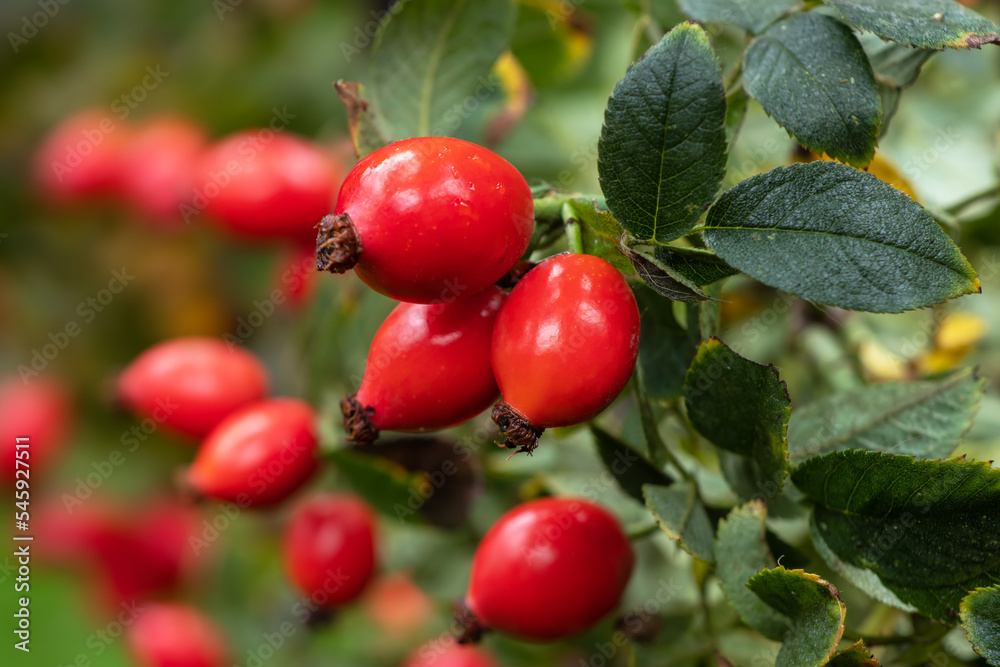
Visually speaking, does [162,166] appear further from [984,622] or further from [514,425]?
[984,622]

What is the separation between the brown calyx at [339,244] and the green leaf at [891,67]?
2.22ft

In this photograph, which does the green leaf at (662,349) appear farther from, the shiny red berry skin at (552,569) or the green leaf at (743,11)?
the green leaf at (743,11)

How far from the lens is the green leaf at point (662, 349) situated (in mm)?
869

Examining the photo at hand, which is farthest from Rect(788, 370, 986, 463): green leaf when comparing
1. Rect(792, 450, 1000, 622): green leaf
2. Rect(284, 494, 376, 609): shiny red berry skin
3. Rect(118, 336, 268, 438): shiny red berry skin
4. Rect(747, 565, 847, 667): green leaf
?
Rect(118, 336, 268, 438): shiny red berry skin

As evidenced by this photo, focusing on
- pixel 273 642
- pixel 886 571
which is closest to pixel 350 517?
pixel 273 642

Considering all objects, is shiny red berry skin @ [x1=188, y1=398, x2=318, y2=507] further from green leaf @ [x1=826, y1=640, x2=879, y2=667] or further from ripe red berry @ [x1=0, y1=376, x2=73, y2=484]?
ripe red berry @ [x1=0, y1=376, x2=73, y2=484]

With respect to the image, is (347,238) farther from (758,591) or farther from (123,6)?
(123,6)

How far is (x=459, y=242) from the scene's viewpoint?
689mm

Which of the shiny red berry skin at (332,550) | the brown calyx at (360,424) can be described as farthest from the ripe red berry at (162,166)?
the brown calyx at (360,424)

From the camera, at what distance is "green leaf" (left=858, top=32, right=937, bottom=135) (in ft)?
3.08

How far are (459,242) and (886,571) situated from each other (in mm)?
556

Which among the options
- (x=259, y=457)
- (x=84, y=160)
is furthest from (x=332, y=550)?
(x=84, y=160)

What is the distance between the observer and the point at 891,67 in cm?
96

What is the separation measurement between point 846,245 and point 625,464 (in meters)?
0.36
